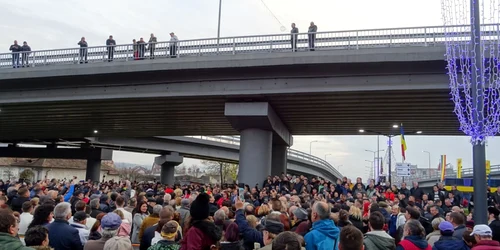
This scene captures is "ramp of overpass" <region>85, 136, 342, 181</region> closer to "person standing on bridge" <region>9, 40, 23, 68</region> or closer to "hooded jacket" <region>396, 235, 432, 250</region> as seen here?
"person standing on bridge" <region>9, 40, 23, 68</region>

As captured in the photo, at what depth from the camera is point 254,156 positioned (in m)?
22.2

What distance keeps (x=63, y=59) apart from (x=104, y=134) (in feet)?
53.7

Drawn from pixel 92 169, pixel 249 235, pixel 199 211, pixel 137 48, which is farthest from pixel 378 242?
pixel 92 169

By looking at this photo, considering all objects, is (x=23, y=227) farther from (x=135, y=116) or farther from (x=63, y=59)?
(x=135, y=116)

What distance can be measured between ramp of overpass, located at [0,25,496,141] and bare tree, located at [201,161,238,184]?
59.6 m

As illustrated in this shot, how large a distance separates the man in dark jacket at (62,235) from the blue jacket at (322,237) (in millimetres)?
2989

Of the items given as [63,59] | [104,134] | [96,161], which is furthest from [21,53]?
[96,161]

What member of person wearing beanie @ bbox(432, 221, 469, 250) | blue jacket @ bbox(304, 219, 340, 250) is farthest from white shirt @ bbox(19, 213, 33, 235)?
person wearing beanie @ bbox(432, 221, 469, 250)

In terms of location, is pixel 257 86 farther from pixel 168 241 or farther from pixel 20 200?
pixel 168 241

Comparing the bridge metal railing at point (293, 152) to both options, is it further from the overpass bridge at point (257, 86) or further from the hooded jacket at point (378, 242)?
the hooded jacket at point (378, 242)

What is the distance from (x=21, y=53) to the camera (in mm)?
23438

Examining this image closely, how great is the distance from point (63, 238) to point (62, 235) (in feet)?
0.14

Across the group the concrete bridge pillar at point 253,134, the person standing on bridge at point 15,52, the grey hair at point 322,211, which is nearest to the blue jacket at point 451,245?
the grey hair at point 322,211

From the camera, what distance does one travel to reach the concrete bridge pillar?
2095 cm
